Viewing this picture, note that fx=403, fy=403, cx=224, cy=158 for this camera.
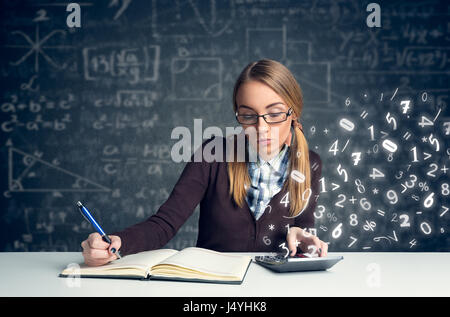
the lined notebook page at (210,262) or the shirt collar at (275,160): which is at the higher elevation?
the shirt collar at (275,160)

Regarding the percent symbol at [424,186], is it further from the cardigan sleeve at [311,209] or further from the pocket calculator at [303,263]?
the pocket calculator at [303,263]

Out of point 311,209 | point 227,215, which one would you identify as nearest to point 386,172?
point 311,209

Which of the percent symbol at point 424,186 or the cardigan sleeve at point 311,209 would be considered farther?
the percent symbol at point 424,186

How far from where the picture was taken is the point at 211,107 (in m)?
2.60

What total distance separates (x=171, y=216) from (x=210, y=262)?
0.45m

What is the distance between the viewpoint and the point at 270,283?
81 cm

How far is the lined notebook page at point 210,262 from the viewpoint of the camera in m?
0.83

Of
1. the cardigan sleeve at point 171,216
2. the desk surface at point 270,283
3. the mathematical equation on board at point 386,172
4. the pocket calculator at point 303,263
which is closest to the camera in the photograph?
the desk surface at point 270,283

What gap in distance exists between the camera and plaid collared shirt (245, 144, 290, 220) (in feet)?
5.04

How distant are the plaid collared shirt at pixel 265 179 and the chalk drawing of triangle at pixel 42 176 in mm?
1364

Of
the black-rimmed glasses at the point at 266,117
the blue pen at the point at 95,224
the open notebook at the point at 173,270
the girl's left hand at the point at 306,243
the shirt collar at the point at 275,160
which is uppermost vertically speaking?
the black-rimmed glasses at the point at 266,117

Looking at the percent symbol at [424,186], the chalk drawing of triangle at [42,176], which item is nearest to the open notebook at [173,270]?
the chalk drawing of triangle at [42,176]

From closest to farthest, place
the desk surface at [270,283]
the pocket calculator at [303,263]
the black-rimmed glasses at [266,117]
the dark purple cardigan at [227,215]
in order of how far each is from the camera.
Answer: the desk surface at [270,283], the pocket calculator at [303,263], the black-rimmed glasses at [266,117], the dark purple cardigan at [227,215]
